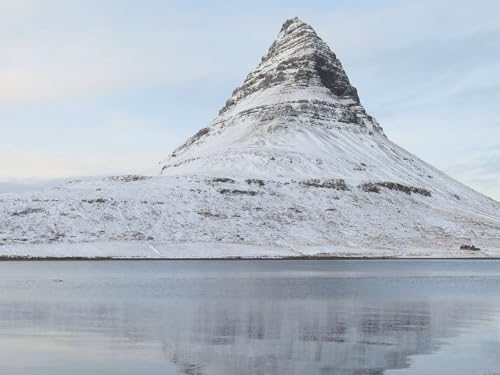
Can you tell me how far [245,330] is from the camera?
108ft

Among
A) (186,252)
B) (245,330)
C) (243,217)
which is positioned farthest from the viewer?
(243,217)

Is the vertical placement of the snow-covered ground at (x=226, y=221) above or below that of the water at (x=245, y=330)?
above

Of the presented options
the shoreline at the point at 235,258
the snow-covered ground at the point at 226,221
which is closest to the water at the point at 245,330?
the shoreline at the point at 235,258

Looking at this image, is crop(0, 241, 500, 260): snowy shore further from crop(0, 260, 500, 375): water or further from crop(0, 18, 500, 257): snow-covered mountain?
crop(0, 260, 500, 375): water

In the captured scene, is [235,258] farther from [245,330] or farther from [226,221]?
[245,330]

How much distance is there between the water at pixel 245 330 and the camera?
24.3 meters

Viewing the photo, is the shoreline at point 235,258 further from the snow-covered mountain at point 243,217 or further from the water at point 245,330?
the water at point 245,330

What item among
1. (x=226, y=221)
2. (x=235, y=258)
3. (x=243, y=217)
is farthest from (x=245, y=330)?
(x=243, y=217)

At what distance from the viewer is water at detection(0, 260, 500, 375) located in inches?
956

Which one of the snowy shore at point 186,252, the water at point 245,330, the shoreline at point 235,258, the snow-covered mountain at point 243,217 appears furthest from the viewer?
the snow-covered mountain at point 243,217

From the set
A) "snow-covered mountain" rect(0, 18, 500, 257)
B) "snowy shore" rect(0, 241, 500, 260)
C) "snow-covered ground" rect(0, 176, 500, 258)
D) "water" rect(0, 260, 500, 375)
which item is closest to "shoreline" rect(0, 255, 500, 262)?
"snowy shore" rect(0, 241, 500, 260)

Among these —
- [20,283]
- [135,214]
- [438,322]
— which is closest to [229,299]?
[438,322]

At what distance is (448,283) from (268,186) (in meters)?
98.7

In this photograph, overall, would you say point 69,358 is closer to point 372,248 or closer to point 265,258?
point 265,258
